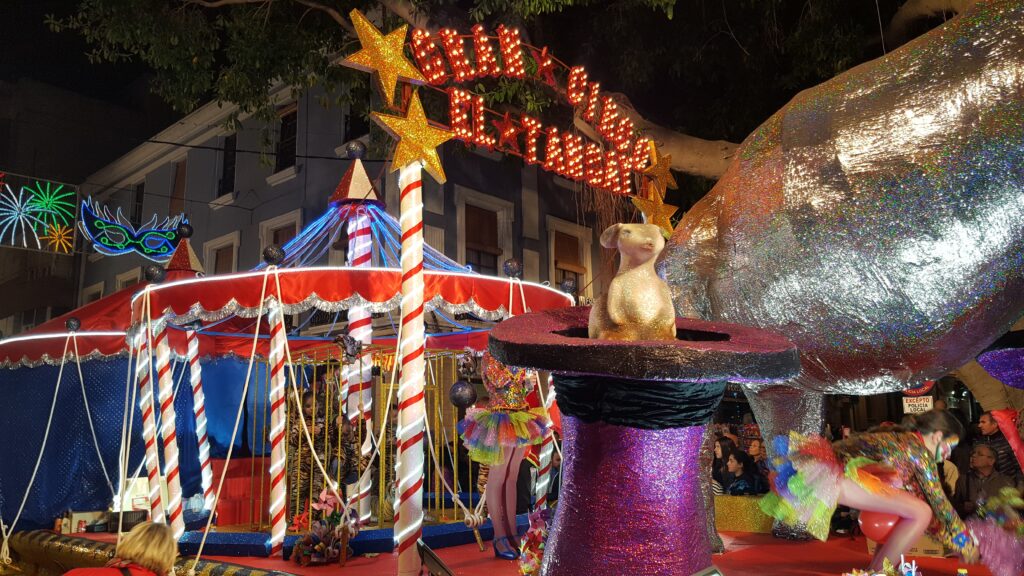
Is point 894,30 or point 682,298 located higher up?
point 894,30

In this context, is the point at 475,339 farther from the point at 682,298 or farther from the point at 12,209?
the point at 12,209

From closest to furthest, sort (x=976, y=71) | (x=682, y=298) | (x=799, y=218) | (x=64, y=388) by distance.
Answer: (x=976, y=71)
(x=799, y=218)
(x=682, y=298)
(x=64, y=388)

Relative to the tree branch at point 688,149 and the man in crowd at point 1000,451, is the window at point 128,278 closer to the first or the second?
the tree branch at point 688,149

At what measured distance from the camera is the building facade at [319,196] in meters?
14.7

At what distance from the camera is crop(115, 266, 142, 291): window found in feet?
67.2

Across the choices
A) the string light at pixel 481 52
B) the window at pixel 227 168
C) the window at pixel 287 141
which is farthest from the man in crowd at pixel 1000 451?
the window at pixel 227 168

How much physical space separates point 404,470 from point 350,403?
3893 mm

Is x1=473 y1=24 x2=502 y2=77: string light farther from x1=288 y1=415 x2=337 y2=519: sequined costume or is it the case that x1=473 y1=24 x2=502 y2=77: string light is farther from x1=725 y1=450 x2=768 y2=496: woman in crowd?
x1=725 y1=450 x2=768 y2=496: woman in crowd

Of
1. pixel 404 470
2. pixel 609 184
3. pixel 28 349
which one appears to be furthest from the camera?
pixel 28 349

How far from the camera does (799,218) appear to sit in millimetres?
3363

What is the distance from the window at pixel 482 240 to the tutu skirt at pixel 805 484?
11967mm

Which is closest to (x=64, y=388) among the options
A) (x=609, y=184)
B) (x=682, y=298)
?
(x=609, y=184)

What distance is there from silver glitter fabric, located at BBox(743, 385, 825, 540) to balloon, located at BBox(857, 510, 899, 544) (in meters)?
0.72

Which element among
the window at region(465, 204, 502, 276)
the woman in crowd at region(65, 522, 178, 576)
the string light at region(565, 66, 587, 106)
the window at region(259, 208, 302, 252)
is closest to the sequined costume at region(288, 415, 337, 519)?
the string light at region(565, 66, 587, 106)
